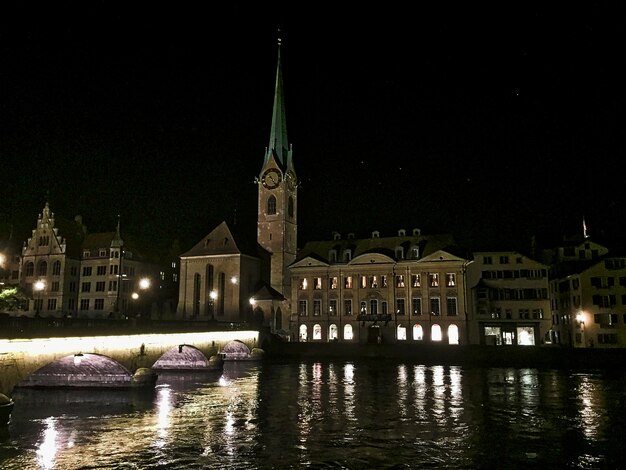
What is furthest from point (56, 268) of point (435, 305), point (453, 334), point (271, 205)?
point (453, 334)

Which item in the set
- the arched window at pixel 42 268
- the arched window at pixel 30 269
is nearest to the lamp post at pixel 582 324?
the arched window at pixel 42 268

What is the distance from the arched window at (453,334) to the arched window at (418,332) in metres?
4.04

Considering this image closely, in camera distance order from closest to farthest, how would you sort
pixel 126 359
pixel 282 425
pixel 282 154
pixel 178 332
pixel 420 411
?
pixel 282 425, pixel 420 411, pixel 126 359, pixel 178 332, pixel 282 154

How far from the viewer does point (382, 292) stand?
283 ft

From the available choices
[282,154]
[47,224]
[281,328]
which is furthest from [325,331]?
[47,224]

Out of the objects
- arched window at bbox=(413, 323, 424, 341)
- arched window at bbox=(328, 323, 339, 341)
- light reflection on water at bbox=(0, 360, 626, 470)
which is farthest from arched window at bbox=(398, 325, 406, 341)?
light reflection on water at bbox=(0, 360, 626, 470)

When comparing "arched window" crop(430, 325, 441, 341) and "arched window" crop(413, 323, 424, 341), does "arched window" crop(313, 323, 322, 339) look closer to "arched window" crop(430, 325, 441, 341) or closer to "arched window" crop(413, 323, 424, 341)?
"arched window" crop(413, 323, 424, 341)

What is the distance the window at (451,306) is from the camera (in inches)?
3209

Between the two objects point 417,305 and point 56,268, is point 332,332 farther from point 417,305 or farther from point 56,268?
point 56,268

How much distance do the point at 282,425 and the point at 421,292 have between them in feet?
185

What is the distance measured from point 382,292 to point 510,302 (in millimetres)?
18166

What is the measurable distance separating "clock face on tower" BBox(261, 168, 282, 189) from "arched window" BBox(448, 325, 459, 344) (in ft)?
123

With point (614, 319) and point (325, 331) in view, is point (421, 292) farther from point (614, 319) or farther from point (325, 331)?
point (614, 319)

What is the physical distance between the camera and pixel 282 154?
329 ft
